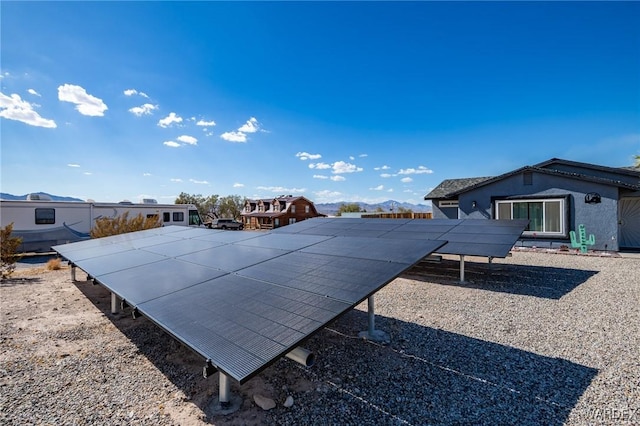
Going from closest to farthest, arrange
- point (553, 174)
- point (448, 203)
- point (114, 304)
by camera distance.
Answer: point (114, 304), point (553, 174), point (448, 203)

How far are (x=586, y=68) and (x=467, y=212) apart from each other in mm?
8631

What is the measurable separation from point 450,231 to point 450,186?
12.2 metres

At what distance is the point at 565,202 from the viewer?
42.3 ft

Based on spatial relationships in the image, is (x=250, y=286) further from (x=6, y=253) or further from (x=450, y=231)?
(x=6, y=253)

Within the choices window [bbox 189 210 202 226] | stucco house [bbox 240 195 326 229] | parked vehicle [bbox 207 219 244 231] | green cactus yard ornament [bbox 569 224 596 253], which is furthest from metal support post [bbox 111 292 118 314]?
stucco house [bbox 240 195 326 229]

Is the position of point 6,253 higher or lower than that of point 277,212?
lower

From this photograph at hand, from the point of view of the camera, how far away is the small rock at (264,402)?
2.71 m

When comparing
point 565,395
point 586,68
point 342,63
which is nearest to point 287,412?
point 565,395

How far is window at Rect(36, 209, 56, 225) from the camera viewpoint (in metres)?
16.4

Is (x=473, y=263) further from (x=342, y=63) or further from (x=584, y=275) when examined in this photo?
(x=342, y=63)

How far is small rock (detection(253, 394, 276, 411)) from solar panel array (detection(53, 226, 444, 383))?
1005mm

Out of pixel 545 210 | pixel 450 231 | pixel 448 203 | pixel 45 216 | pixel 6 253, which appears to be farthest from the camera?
pixel 448 203

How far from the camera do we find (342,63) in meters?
15.5

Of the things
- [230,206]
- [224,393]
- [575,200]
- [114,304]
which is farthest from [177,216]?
[230,206]
